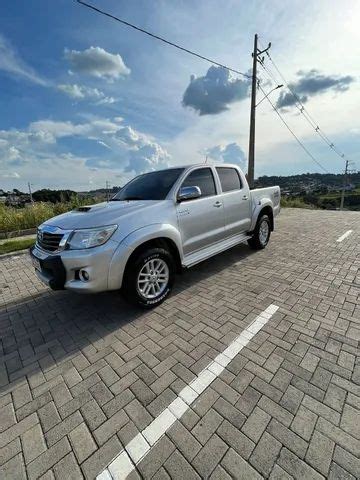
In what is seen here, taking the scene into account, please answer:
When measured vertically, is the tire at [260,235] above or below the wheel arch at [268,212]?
below

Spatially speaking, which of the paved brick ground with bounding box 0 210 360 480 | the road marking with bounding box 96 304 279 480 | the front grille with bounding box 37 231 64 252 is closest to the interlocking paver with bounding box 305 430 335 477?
the paved brick ground with bounding box 0 210 360 480

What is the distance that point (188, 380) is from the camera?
212 cm

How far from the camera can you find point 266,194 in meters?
5.77

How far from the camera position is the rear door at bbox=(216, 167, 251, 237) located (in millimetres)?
4520

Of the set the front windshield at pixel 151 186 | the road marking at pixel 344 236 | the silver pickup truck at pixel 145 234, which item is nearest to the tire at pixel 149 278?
the silver pickup truck at pixel 145 234

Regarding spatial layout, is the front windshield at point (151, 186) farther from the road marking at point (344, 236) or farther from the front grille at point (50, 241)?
the road marking at point (344, 236)

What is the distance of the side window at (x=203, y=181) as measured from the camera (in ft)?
12.9

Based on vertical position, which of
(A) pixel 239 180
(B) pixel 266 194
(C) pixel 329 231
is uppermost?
(A) pixel 239 180

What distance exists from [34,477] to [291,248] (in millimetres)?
5889

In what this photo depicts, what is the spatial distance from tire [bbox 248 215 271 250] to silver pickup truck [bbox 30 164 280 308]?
3.03ft

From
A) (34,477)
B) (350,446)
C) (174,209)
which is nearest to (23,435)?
(34,477)

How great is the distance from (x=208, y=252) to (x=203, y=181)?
3.99 ft

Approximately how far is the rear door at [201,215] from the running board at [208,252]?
0.26ft

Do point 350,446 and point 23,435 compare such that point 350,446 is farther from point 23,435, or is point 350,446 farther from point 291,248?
point 291,248
